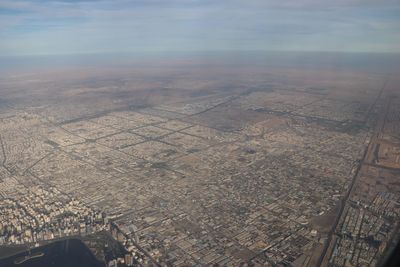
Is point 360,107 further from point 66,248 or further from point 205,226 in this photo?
point 66,248

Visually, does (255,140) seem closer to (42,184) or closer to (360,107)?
(42,184)

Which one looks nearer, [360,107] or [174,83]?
[360,107]

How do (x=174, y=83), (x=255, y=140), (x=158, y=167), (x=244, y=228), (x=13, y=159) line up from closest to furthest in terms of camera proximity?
(x=244, y=228), (x=158, y=167), (x=13, y=159), (x=255, y=140), (x=174, y=83)

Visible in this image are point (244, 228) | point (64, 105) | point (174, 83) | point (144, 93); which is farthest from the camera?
point (174, 83)

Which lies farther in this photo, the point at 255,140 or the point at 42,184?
the point at 255,140

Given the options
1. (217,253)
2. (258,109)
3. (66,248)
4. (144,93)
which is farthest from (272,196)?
(144,93)

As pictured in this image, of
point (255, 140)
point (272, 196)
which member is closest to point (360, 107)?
point (255, 140)
